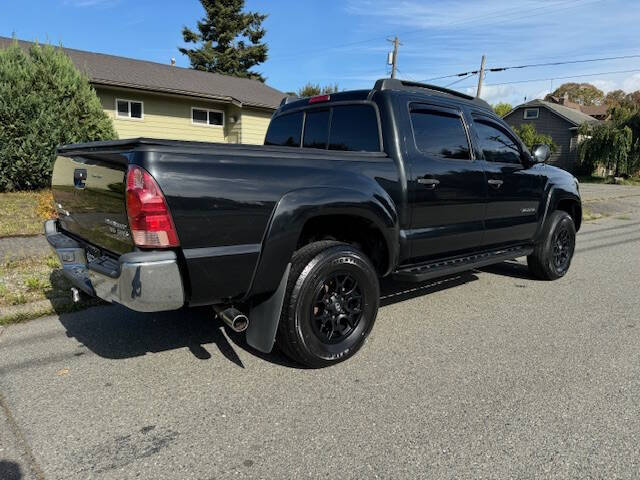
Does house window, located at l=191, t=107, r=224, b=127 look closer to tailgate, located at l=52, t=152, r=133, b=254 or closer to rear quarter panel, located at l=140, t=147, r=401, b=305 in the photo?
tailgate, located at l=52, t=152, r=133, b=254

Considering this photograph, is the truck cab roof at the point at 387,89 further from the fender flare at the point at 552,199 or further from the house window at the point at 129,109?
the house window at the point at 129,109

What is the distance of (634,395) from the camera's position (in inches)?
122

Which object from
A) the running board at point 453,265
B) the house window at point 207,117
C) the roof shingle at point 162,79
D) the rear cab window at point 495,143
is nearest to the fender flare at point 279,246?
the running board at point 453,265

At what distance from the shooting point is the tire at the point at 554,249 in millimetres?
5707

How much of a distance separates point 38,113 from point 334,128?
7.89 m

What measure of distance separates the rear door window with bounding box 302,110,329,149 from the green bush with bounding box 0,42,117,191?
731 cm

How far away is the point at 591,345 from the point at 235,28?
129 feet

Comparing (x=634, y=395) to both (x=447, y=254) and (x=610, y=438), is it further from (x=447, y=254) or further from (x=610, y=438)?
(x=447, y=254)

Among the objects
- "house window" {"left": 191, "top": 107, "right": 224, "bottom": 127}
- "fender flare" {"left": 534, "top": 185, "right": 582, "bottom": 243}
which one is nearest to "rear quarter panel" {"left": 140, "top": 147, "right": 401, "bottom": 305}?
"fender flare" {"left": 534, "top": 185, "right": 582, "bottom": 243}

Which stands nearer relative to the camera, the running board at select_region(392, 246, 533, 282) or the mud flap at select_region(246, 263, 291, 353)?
the mud flap at select_region(246, 263, 291, 353)

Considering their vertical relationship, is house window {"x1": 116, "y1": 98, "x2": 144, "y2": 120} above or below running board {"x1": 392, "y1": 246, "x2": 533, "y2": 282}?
above

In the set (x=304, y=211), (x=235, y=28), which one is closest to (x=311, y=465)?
(x=304, y=211)

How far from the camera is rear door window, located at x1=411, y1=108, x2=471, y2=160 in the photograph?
13.6 feet

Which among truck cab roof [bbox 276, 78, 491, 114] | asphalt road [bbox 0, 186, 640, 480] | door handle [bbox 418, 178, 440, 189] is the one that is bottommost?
asphalt road [bbox 0, 186, 640, 480]
